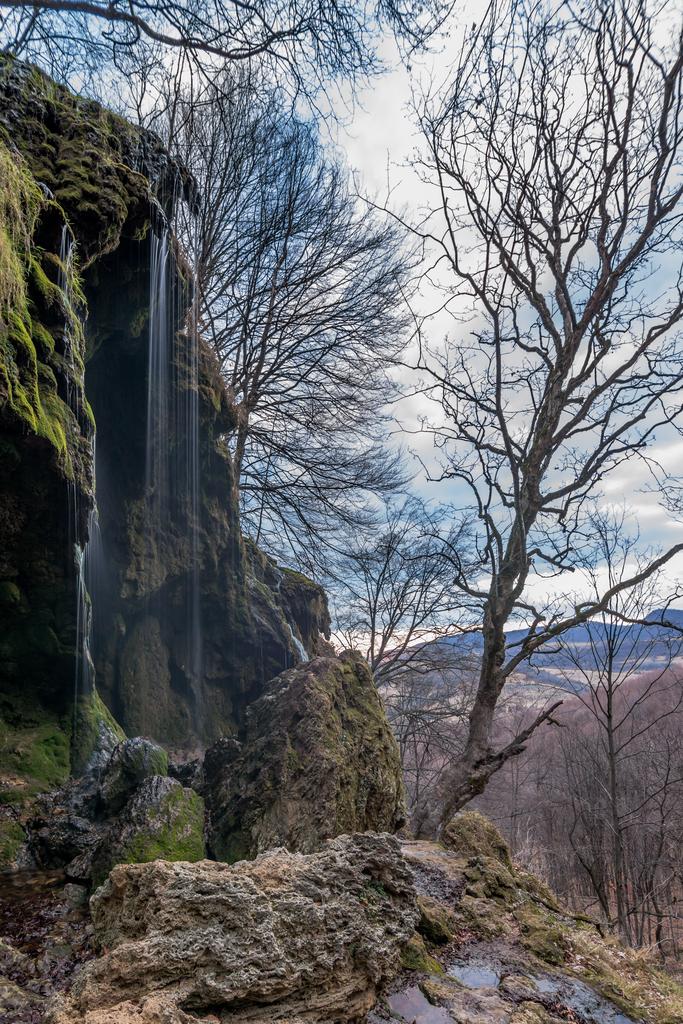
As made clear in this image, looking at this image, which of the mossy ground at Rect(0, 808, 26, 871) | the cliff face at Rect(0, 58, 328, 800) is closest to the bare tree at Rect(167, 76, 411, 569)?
the cliff face at Rect(0, 58, 328, 800)

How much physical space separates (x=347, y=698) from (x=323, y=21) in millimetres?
6240

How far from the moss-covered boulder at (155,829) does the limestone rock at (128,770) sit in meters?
0.69

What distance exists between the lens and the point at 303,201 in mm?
12672

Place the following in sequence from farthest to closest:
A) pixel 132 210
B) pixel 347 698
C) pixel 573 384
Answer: pixel 132 210 → pixel 347 698 → pixel 573 384

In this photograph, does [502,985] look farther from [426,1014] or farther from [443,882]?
[443,882]

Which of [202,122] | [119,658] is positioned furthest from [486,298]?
[202,122]

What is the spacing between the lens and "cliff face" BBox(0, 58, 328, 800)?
5.89m

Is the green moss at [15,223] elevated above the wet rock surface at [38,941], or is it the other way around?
the green moss at [15,223]

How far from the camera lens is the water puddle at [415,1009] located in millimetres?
2072

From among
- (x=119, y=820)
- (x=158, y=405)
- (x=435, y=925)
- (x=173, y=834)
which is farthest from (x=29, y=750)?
(x=158, y=405)

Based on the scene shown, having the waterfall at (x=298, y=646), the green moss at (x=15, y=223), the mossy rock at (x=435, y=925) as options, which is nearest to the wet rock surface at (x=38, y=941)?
the mossy rock at (x=435, y=925)

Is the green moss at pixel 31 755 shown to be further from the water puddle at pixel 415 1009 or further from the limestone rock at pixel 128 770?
the water puddle at pixel 415 1009

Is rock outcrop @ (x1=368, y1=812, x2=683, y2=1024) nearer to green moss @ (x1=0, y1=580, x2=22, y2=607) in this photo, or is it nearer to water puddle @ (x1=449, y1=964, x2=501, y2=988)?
water puddle @ (x1=449, y1=964, x2=501, y2=988)

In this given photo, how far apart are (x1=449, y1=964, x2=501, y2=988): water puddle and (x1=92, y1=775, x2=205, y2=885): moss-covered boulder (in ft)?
7.51
